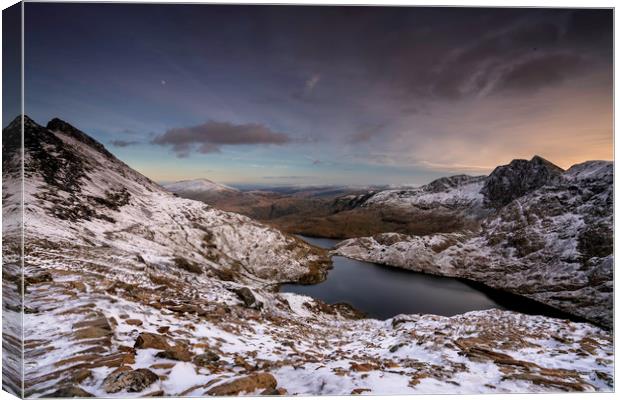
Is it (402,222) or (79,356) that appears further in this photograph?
(402,222)

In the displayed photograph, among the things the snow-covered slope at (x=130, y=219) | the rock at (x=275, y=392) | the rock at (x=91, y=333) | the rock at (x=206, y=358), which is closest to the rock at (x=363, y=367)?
the rock at (x=275, y=392)

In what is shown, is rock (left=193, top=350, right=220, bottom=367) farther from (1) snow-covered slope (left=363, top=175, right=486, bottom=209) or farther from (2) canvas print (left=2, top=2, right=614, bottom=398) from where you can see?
(1) snow-covered slope (left=363, top=175, right=486, bottom=209)

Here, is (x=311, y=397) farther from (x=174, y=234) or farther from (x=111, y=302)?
(x=174, y=234)

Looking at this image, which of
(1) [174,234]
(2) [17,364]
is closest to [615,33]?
(2) [17,364]

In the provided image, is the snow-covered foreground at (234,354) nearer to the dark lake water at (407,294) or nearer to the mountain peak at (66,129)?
the mountain peak at (66,129)

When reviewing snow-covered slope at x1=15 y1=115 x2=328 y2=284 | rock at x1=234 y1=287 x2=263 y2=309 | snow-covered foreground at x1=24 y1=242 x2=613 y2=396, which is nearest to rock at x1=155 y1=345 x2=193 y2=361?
snow-covered foreground at x1=24 y1=242 x2=613 y2=396

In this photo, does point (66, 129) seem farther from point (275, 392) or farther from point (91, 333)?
point (275, 392)
